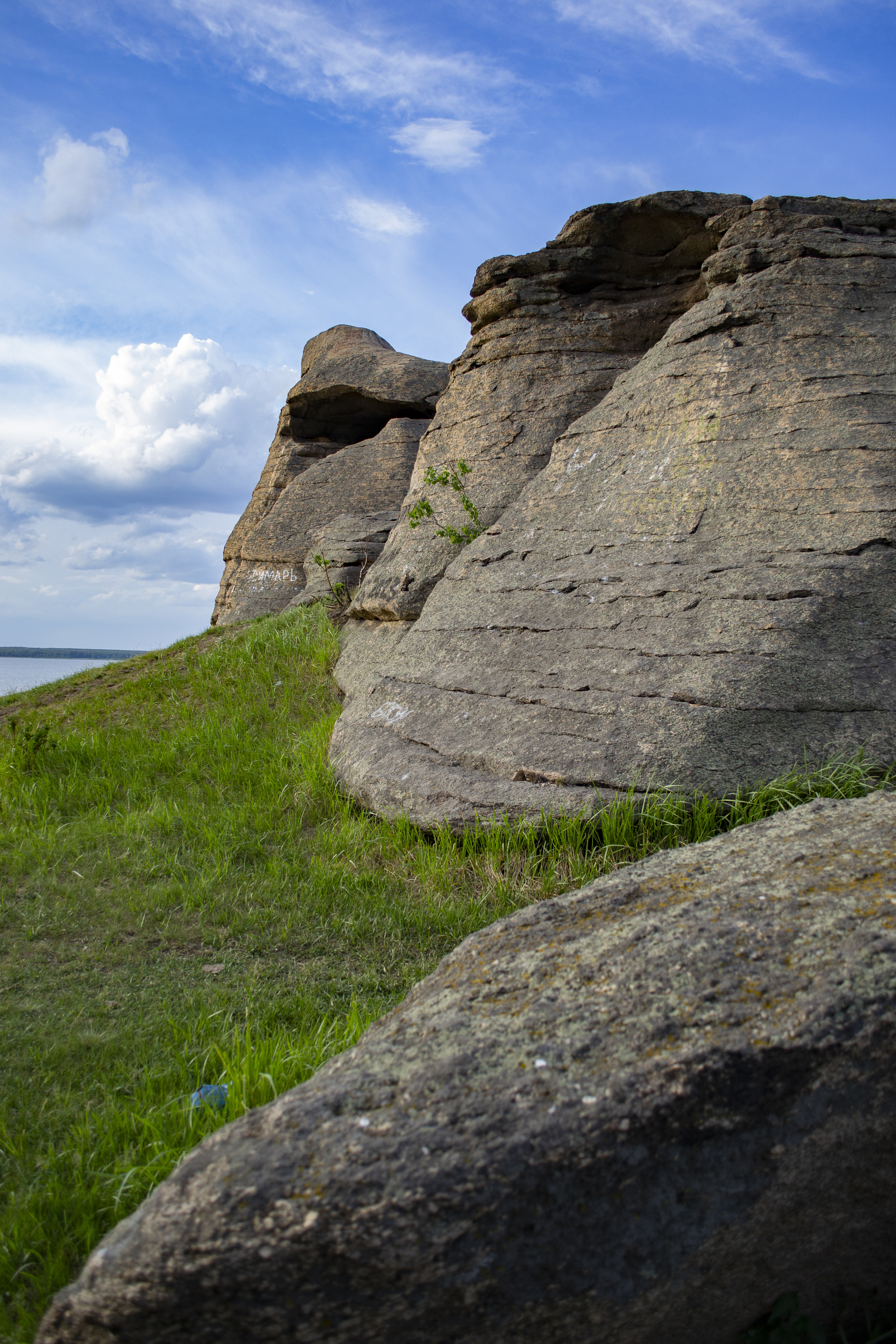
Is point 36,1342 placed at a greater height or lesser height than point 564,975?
lesser

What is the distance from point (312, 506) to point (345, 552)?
311 centimetres

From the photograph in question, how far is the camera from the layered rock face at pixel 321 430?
44.5 feet

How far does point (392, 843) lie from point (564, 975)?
2904 mm

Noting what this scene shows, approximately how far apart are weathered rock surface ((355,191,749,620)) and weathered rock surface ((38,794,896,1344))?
6444 mm

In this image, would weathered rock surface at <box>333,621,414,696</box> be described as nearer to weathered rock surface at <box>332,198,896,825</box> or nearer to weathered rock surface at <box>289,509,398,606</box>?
weathered rock surface at <box>332,198,896,825</box>

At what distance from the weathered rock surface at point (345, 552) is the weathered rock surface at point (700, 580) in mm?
3444

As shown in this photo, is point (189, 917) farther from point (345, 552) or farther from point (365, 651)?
point (345, 552)

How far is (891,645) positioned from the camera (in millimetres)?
4930

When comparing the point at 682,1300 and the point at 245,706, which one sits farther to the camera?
the point at 245,706

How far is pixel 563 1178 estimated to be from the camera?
5.65 ft

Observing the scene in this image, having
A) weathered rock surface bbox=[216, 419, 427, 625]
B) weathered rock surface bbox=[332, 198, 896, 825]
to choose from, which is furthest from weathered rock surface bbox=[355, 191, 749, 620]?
weathered rock surface bbox=[216, 419, 427, 625]

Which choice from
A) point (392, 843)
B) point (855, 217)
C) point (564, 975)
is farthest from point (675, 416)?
point (564, 975)

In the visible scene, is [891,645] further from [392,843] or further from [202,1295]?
[202,1295]

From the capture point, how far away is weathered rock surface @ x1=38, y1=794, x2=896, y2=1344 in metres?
1.65
